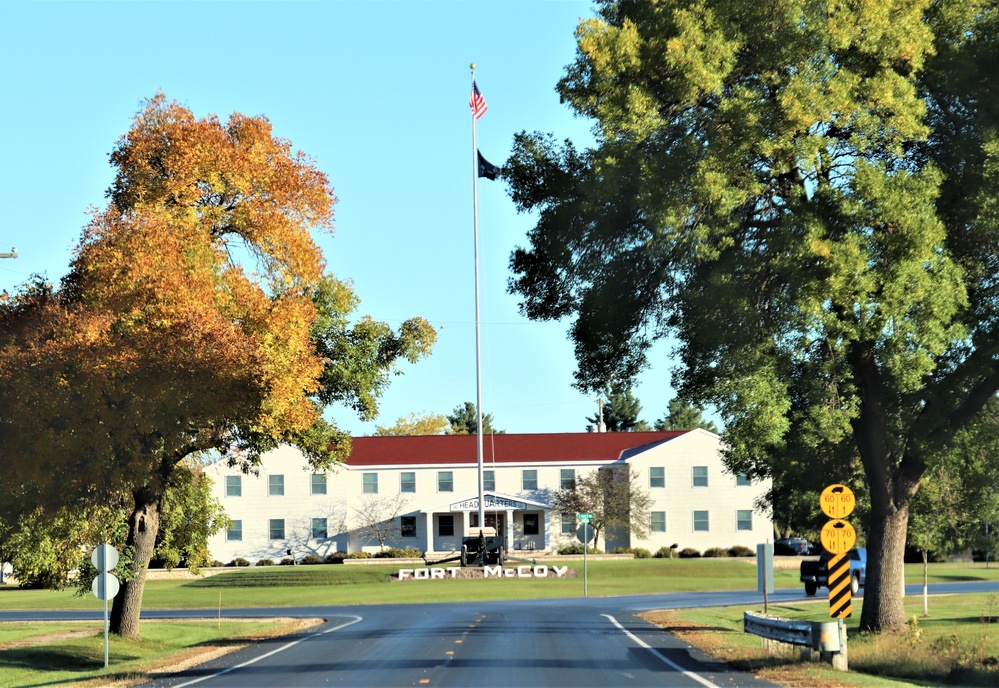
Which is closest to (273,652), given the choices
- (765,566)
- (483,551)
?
(765,566)

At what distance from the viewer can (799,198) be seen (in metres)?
21.2

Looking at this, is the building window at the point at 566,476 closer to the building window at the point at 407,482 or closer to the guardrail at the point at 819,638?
the building window at the point at 407,482

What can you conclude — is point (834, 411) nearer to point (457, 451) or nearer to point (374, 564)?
point (374, 564)

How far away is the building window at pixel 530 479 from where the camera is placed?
258ft

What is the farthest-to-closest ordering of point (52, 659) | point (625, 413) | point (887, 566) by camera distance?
point (625, 413) < point (52, 659) < point (887, 566)

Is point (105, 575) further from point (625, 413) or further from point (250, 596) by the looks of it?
point (625, 413)

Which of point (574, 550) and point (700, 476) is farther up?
point (700, 476)

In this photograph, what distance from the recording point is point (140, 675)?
73.2 ft

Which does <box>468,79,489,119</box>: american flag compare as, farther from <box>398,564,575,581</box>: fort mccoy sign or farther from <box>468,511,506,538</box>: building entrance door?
<box>468,511,506,538</box>: building entrance door

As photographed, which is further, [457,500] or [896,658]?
[457,500]

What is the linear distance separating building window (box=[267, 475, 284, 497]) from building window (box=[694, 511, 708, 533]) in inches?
1035

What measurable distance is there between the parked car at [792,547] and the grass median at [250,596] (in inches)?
448

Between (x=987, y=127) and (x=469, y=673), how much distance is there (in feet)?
41.5

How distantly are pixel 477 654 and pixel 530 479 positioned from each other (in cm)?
5533
